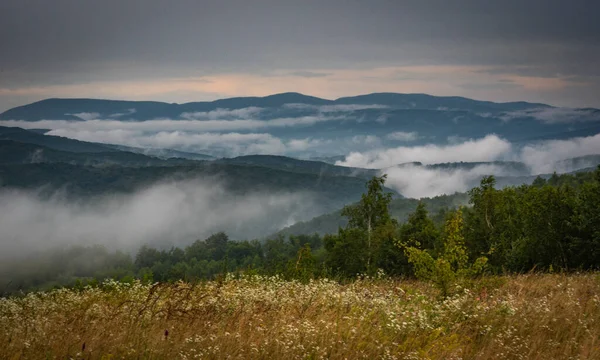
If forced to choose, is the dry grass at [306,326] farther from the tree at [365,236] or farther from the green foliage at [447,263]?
the tree at [365,236]

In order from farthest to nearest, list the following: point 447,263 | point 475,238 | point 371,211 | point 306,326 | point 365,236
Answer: point 371,211 → point 365,236 → point 475,238 → point 447,263 → point 306,326

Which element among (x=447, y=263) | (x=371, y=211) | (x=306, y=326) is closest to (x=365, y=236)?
(x=371, y=211)

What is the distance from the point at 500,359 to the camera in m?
6.73

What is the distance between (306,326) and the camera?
23.6ft

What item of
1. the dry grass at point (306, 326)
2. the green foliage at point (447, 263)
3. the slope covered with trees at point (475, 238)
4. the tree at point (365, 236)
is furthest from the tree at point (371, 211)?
the dry grass at point (306, 326)

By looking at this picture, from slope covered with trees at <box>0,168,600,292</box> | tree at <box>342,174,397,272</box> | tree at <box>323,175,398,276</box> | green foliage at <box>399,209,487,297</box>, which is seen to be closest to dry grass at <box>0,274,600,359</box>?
green foliage at <box>399,209,487,297</box>

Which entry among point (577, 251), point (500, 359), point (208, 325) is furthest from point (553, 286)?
point (577, 251)

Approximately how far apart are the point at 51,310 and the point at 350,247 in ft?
167

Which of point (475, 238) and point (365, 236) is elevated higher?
point (475, 238)

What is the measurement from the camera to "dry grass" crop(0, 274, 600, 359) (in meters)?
6.72

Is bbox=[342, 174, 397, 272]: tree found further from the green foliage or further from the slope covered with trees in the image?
the green foliage

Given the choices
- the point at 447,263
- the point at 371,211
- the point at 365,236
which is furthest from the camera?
the point at 371,211

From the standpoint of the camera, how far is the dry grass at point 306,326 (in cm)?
672

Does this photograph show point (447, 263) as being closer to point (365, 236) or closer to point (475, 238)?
point (475, 238)
